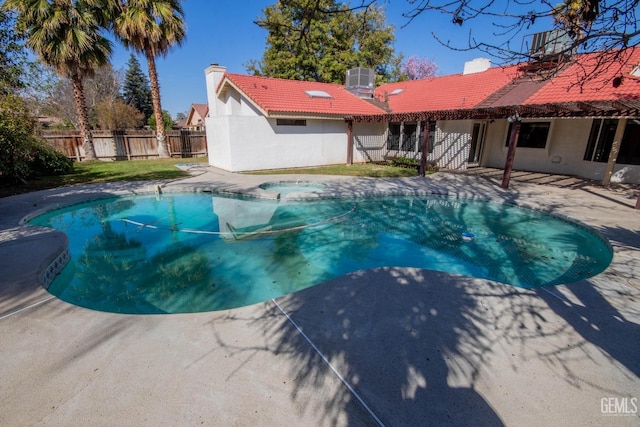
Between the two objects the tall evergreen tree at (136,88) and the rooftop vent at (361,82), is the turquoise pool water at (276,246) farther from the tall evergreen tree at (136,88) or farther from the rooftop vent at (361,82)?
the tall evergreen tree at (136,88)

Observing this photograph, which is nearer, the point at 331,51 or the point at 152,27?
the point at 152,27

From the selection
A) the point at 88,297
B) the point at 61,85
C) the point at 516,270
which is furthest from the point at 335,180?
the point at 61,85

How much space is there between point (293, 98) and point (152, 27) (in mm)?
8410

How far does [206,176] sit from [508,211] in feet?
36.8

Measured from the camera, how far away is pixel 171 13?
16078mm

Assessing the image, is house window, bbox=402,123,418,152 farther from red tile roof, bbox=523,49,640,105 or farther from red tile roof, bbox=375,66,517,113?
red tile roof, bbox=523,49,640,105

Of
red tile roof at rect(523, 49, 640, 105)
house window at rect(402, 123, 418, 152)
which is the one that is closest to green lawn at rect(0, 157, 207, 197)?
house window at rect(402, 123, 418, 152)

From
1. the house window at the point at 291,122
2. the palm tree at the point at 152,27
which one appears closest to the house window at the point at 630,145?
the house window at the point at 291,122

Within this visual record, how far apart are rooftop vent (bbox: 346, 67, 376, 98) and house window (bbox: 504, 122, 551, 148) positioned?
858 centimetres

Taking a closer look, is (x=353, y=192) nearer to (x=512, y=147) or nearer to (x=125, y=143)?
(x=512, y=147)

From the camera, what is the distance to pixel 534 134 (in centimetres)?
1307

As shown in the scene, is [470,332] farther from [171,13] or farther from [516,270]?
[171,13]

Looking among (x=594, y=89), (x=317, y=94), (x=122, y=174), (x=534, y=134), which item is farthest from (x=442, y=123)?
(x=122, y=174)

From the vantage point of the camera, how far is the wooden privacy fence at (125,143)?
1673cm
